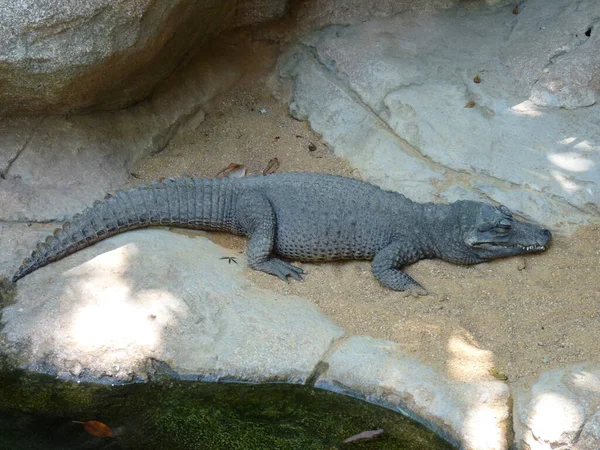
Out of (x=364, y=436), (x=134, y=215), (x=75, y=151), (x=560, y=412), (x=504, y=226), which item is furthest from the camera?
(x=75, y=151)

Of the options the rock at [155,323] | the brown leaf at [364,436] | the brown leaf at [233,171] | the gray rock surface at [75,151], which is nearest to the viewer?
the brown leaf at [364,436]

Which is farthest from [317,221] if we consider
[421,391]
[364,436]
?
[364,436]

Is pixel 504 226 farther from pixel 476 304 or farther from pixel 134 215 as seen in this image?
pixel 134 215

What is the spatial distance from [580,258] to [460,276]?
0.81 metres

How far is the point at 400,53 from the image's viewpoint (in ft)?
21.3

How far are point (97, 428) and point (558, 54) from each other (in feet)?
15.3

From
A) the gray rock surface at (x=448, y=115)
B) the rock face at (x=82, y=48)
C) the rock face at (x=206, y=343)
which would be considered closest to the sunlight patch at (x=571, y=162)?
the gray rock surface at (x=448, y=115)

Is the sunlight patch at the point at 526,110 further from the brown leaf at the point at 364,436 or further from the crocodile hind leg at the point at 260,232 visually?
the brown leaf at the point at 364,436

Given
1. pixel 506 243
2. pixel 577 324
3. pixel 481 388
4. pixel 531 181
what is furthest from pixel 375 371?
pixel 531 181

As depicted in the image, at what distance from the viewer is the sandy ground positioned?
163 inches

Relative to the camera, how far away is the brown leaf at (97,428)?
3.82 metres

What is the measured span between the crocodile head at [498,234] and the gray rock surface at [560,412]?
1.37 metres

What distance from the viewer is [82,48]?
493cm

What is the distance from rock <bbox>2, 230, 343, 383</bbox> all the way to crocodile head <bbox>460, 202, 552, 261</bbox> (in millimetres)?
1349
